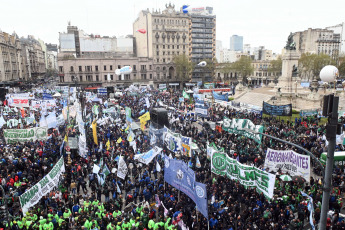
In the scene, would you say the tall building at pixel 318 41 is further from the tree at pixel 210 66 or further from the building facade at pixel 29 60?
the building facade at pixel 29 60

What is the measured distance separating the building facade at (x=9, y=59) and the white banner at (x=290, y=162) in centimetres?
6298

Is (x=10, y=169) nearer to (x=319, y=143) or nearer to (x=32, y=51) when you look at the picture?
(x=319, y=143)

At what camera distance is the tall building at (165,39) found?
7356 centimetres

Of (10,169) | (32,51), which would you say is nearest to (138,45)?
(32,51)

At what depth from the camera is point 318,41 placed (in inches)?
3674

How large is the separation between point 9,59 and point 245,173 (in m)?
70.2

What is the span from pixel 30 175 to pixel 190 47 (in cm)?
7527

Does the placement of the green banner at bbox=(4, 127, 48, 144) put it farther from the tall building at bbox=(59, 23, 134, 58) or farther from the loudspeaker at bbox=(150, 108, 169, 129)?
the tall building at bbox=(59, 23, 134, 58)

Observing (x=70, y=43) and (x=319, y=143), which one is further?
(x=70, y=43)

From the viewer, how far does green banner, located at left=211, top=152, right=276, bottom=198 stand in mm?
10656

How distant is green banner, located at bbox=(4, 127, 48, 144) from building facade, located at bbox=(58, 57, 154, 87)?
48.3 m

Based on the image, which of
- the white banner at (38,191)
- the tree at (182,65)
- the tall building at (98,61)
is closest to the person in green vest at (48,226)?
the white banner at (38,191)

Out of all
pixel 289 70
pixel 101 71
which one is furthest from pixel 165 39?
pixel 289 70

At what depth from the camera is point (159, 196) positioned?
13.0 m
